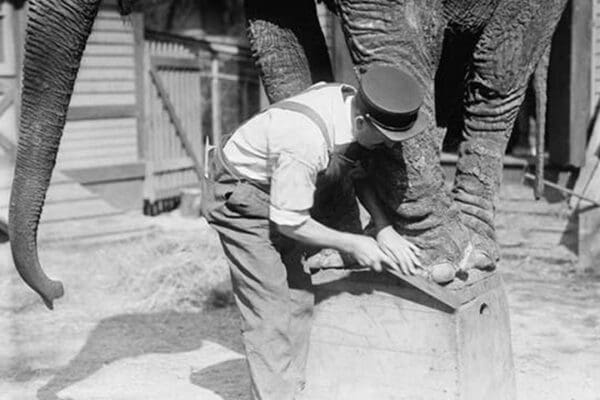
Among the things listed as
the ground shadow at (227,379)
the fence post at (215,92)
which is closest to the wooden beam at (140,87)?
the fence post at (215,92)

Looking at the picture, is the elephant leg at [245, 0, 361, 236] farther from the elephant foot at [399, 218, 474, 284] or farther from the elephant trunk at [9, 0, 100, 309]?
the elephant trunk at [9, 0, 100, 309]

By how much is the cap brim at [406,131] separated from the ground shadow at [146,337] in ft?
6.13

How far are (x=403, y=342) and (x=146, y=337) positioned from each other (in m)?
2.51

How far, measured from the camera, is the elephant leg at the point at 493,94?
4.50 metres

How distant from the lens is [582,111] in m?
8.36

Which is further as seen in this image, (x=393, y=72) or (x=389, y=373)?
(x=389, y=373)

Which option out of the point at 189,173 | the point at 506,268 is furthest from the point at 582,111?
the point at 189,173

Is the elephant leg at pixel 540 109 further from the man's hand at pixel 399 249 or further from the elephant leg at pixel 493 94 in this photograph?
the man's hand at pixel 399 249

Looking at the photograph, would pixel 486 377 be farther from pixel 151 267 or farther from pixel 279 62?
pixel 151 267

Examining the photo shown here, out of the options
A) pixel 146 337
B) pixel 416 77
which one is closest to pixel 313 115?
pixel 416 77

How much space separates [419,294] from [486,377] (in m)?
0.47

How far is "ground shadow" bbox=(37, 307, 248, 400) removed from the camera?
5340 millimetres

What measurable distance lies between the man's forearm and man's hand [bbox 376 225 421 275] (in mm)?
257

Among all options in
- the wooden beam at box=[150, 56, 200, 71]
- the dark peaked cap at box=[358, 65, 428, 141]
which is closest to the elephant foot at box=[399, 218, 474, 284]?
the dark peaked cap at box=[358, 65, 428, 141]
